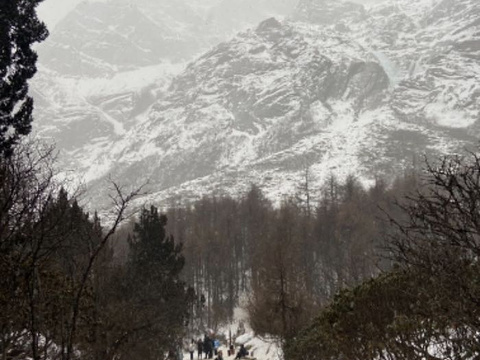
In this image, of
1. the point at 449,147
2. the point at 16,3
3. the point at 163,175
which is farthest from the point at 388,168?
the point at 16,3

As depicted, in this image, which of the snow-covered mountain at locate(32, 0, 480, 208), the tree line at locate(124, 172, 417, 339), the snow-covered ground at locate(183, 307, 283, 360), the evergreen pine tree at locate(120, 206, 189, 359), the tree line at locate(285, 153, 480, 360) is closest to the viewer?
the tree line at locate(285, 153, 480, 360)

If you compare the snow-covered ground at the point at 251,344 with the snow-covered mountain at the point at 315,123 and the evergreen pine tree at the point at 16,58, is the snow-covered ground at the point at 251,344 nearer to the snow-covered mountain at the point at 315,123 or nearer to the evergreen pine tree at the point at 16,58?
the evergreen pine tree at the point at 16,58

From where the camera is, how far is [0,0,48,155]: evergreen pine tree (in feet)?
44.5

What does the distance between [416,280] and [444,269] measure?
1.74 m

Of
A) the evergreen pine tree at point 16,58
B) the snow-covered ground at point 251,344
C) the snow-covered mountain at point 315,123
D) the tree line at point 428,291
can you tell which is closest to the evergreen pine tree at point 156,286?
the snow-covered ground at point 251,344

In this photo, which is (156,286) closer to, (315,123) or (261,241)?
(261,241)

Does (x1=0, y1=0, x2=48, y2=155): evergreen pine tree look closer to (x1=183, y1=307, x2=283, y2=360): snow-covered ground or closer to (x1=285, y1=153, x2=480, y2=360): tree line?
(x1=285, y1=153, x2=480, y2=360): tree line

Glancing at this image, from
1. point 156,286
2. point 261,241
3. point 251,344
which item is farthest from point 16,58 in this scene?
point 251,344

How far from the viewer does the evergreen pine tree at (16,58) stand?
13570 mm

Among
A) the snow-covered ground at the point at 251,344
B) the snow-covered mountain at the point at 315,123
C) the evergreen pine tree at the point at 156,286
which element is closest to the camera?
the evergreen pine tree at the point at 156,286

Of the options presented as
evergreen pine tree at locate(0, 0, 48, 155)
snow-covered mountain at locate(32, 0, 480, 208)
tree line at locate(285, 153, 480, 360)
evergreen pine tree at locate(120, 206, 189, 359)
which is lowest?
tree line at locate(285, 153, 480, 360)

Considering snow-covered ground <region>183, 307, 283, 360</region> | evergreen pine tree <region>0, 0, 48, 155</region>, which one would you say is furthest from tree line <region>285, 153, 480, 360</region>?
snow-covered ground <region>183, 307, 283, 360</region>

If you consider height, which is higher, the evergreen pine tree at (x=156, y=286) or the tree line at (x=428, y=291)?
the evergreen pine tree at (x=156, y=286)

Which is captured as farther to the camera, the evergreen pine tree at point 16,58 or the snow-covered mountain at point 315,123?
the snow-covered mountain at point 315,123
